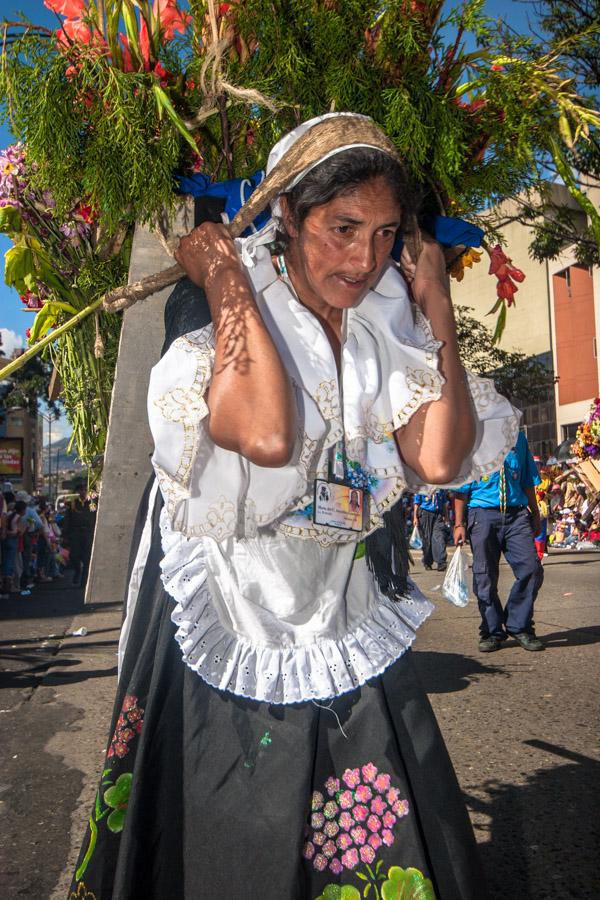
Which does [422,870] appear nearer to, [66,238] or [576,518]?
[66,238]

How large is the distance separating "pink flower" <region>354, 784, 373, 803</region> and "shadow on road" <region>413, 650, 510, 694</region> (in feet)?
13.3

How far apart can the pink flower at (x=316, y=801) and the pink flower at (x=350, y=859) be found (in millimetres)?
98

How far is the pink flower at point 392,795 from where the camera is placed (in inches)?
67.4

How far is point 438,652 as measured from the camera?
7.11 metres

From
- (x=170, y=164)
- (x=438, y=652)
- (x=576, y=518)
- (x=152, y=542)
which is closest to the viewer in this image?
(x=152, y=542)

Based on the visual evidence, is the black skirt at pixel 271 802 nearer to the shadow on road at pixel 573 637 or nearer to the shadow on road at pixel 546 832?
the shadow on road at pixel 546 832

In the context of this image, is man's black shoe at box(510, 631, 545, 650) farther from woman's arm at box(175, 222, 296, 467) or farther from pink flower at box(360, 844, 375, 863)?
woman's arm at box(175, 222, 296, 467)

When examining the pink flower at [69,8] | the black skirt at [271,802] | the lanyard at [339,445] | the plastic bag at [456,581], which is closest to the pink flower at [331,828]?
the black skirt at [271,802]

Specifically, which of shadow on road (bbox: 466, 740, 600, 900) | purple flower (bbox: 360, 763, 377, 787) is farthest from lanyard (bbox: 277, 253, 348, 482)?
shadow on road (bbox: 466, 740, 600, 900)

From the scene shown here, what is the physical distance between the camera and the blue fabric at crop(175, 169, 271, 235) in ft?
6.52

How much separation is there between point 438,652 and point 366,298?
5560 millimetres

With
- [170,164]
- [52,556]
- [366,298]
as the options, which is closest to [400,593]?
[366,298]

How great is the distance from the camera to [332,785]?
1.75 metres

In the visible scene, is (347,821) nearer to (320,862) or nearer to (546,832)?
(320,862)
